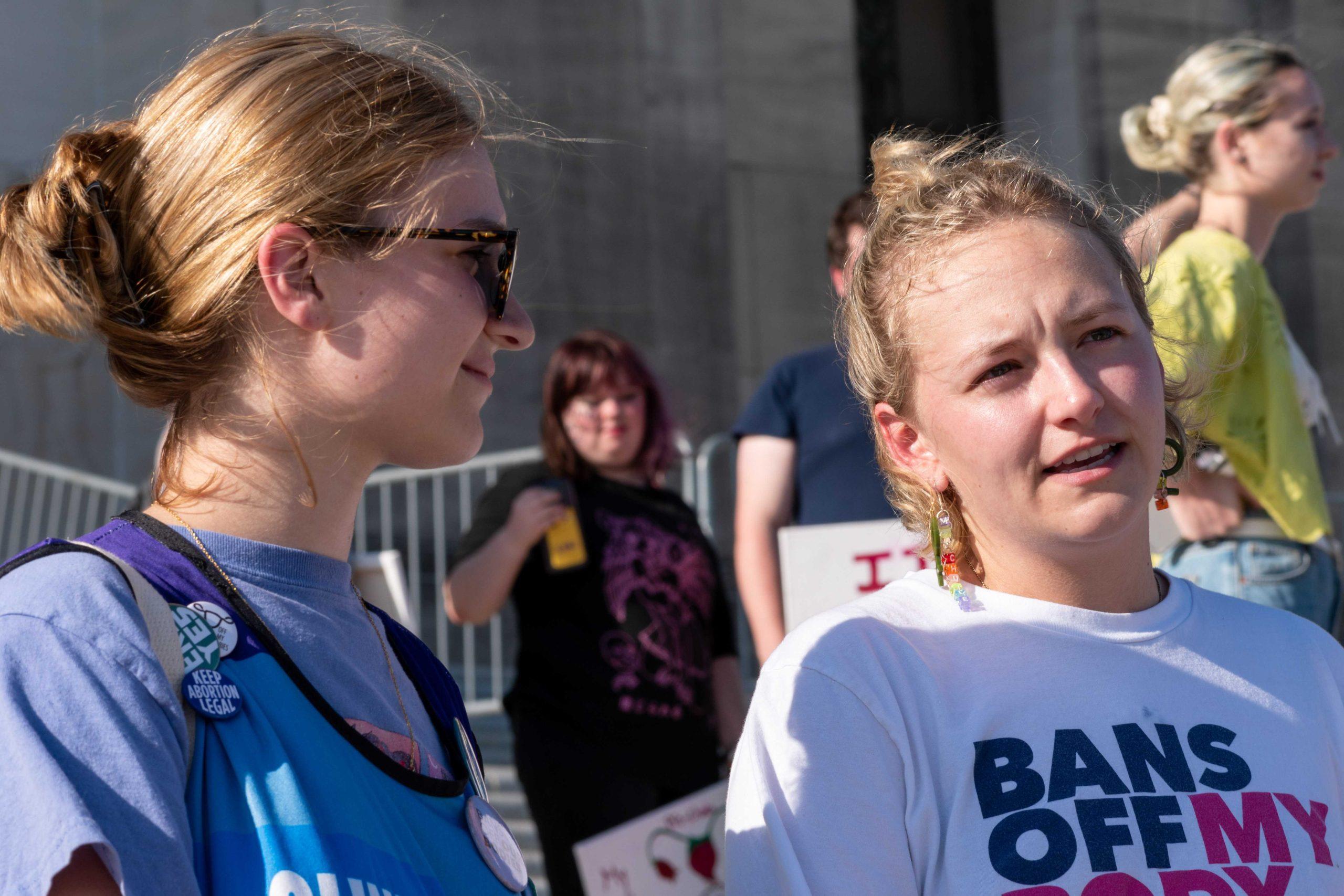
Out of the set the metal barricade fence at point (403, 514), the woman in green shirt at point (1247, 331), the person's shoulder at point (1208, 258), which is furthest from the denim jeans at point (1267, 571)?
the metal barricade fence at point (403, 514)

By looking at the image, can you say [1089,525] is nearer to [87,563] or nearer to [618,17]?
[87,563]

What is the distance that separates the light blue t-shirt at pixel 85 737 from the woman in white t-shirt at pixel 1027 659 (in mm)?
673

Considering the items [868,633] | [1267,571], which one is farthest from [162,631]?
[1267,571]

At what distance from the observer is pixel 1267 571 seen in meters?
2.78

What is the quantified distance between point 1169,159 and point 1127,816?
218 cm

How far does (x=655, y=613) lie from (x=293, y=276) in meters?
2.39

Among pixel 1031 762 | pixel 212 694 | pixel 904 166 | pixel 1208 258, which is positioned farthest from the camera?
pixel 1208 258

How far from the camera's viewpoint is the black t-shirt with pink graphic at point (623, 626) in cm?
356

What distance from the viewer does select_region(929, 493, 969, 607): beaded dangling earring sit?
170 centimetres

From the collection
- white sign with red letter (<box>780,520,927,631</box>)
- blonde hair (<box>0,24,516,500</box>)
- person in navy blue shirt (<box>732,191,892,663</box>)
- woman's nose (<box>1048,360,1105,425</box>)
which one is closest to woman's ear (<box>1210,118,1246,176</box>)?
person in navy blue shirt (<box>732,191,892,663</box>)

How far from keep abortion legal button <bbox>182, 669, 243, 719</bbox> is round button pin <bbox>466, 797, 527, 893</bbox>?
1.04 ft

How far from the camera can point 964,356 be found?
5.41 feet

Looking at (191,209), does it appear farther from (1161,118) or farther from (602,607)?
(1161,118)

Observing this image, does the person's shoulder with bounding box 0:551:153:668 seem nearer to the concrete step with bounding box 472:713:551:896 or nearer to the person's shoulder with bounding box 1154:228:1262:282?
the person's shoulder with bounding box 1154:228:1262:282
